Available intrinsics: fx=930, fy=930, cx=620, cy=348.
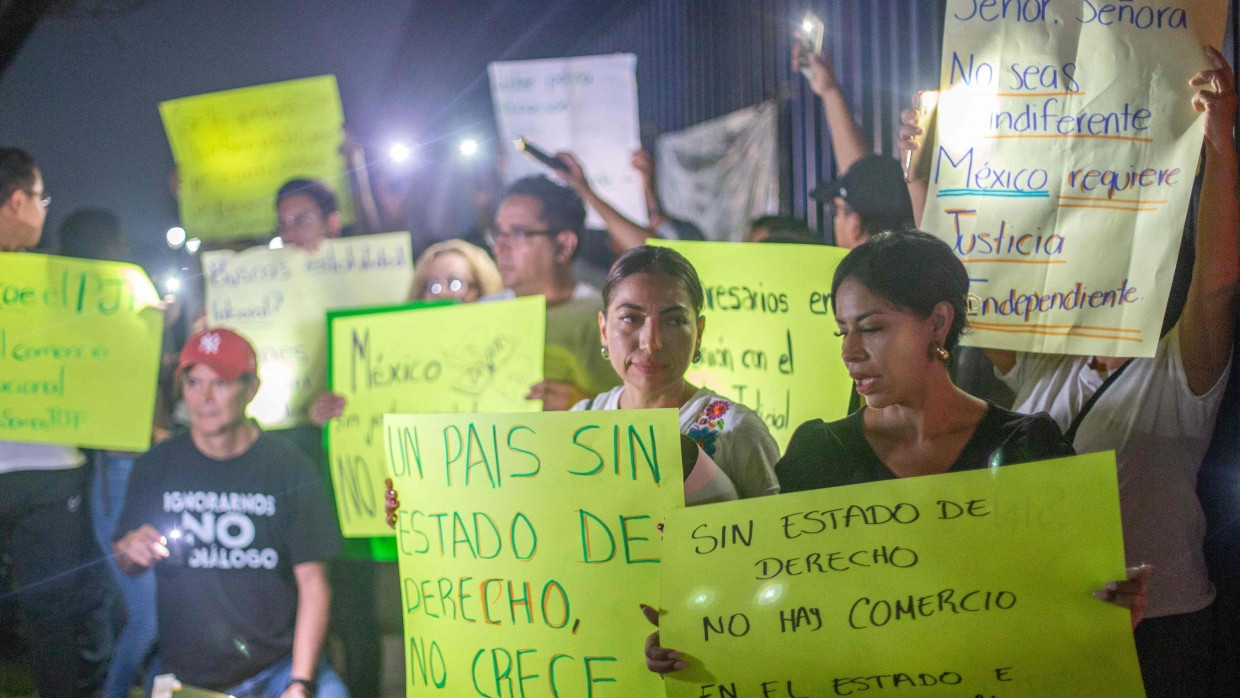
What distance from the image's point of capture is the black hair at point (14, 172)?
7.47 ft

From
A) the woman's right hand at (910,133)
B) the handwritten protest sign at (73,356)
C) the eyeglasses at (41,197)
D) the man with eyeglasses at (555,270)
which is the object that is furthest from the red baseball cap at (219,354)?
the woman's right hand at (910,133)

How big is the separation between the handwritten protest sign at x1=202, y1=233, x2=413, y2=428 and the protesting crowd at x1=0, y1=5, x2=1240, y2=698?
0.06 feet

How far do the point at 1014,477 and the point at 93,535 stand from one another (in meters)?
2.11

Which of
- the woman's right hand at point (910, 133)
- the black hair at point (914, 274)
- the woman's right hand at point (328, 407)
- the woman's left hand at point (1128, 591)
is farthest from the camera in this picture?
the woman's right hand at point (328, 407)

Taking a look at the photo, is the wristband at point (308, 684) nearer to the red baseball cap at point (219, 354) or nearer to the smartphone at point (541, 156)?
the red baseball cap at point (219, 354)

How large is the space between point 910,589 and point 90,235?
7.29 feet

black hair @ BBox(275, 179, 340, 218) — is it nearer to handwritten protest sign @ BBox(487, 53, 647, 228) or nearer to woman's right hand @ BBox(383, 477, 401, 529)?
handwritten protest sign @ BBox(487, 53, 647, 228)

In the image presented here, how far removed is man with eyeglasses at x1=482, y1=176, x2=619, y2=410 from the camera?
77.7 inches

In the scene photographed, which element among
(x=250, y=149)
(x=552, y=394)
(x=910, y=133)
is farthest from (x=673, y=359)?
(x=250, y=149)

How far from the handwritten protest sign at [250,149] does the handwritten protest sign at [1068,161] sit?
5.15 ft

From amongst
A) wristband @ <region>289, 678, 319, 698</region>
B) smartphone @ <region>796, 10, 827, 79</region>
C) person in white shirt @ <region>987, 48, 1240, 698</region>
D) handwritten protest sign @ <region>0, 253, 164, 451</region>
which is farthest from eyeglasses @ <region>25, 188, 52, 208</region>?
person in white shirt @ <region>987, 48, 1240, 698</region>

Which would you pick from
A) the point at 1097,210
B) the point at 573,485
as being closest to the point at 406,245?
the point at 573,485

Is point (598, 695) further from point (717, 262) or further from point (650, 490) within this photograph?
point (717, 262)

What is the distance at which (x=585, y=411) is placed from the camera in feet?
4.70
